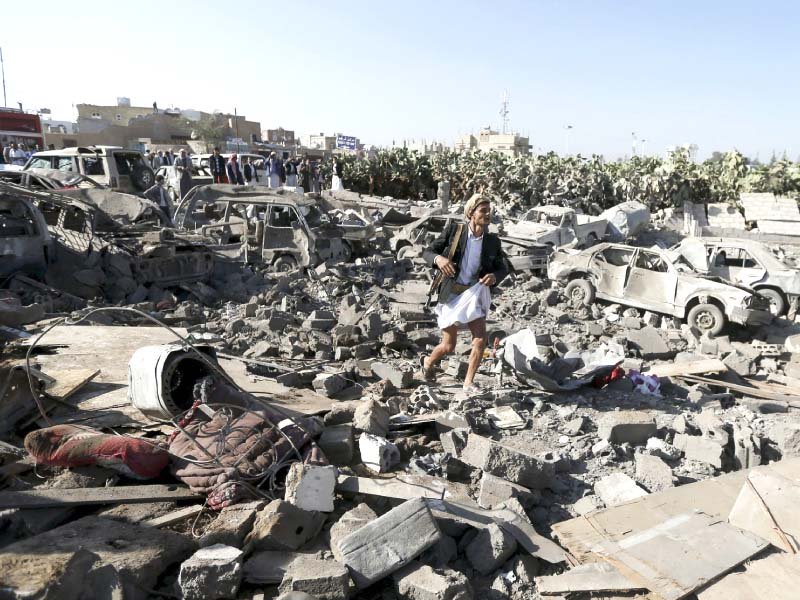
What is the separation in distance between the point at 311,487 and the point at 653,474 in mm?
2418

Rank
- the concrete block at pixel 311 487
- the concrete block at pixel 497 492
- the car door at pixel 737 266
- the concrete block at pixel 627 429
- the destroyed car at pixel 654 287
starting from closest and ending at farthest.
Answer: the concrete block at pixel 311 487, the concrete block at pixel 497 492, the concrete block at pixel 627 429, the destroyed car at pixel 654 287, the car door at pixel 737 266

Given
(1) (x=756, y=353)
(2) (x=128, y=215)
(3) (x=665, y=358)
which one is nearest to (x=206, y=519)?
(3) (x=665, y=358)

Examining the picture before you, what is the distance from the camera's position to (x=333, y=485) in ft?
10.8

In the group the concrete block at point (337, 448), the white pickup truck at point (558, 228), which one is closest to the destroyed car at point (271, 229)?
the white pickup truck at point (558, 228)

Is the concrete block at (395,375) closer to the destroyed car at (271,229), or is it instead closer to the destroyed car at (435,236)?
the destroyed car at (271,229)

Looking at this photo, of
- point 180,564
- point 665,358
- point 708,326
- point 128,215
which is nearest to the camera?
point 180,564

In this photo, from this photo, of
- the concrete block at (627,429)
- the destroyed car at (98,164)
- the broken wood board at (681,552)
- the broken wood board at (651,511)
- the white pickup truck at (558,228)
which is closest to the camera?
the broken wood board at (681,552)

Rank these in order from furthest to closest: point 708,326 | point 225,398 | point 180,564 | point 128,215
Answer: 1. point 128,215
2. point 708,326
3. point 225,398
4. point 180,564

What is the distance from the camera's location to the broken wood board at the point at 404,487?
3.46 m

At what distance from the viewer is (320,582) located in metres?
2.65

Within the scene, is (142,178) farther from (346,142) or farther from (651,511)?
(346,142)

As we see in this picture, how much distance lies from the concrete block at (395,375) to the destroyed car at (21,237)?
271 inches

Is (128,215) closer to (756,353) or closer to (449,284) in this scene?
(449,284)

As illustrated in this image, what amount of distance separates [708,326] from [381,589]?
343 inches
